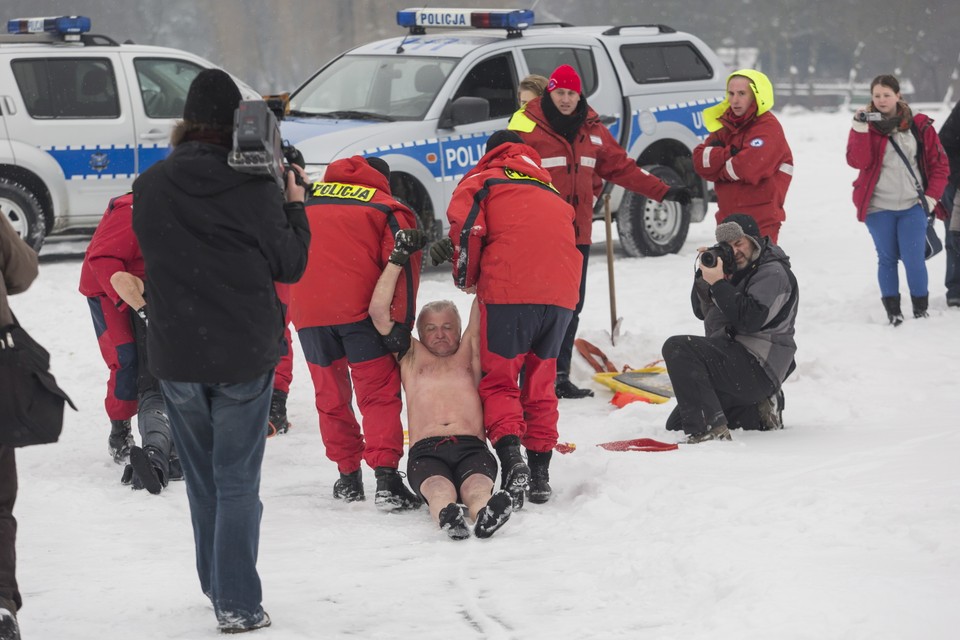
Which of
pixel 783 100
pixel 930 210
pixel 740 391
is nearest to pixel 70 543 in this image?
pixel 740 391

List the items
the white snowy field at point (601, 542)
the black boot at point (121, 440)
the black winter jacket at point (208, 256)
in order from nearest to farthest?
the black winter jacket at point (208, 256) → the white snowy field at point (601, 542) → the black boot at point (121, 440)

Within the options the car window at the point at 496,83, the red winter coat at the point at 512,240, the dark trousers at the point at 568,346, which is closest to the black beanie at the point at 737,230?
the red winter coat at the point at 512,240

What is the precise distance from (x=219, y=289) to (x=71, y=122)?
8081 mm

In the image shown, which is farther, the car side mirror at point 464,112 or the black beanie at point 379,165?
the car side mirror at point 464,112

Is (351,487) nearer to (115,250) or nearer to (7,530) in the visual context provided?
(115,250)

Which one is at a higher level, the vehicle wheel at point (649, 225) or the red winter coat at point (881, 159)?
the red winter coat at point (881, 159)

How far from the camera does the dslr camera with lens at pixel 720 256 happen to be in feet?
20.7

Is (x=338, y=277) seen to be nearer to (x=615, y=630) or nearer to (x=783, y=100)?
(x=615, y=630)

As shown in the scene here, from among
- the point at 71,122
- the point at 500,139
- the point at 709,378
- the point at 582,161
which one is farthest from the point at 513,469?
the point at 71,122

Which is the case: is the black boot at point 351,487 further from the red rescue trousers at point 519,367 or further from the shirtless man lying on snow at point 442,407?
→ the red rescue trousers at point 519,367

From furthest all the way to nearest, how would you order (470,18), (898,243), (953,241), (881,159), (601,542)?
(470,18), (953,241), (898,243), (881,159), (601,542)

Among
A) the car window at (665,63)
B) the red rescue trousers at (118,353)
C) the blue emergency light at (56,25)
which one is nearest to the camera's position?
the red rescue trousers at (118,353)

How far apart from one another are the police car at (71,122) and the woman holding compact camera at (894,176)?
5.24 meters

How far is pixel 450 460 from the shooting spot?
548cm
